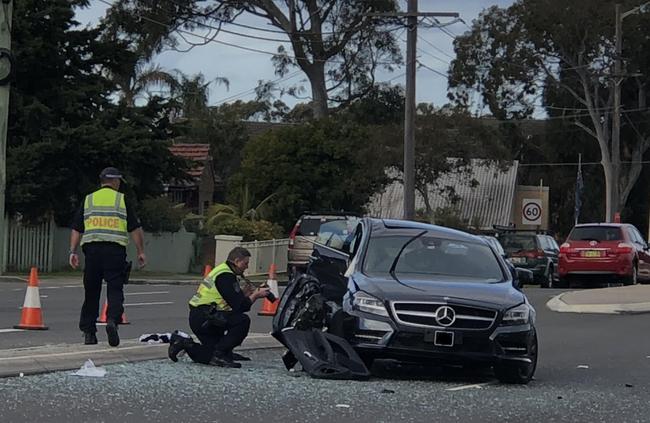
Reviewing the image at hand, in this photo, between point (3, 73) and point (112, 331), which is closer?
point (112, 331)

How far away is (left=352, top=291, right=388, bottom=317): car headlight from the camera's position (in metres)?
9.37

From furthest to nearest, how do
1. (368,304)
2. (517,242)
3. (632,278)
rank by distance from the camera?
(517,242) → (632,278) → (368,304)

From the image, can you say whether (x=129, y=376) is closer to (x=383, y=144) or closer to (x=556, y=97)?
(x=383, y=144)

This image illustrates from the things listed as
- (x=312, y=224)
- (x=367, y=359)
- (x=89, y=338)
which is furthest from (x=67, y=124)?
(x=367, y=359)

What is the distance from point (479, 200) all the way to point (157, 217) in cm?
2988

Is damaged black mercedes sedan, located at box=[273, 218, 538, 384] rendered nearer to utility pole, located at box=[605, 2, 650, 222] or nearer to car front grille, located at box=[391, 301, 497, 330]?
car front grille, located at box=[391, 301, 497, 330]

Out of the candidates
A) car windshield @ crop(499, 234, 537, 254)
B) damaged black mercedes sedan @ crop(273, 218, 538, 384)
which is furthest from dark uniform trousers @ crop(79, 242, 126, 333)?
car windshield @ crop(499, 234, 537, 254)

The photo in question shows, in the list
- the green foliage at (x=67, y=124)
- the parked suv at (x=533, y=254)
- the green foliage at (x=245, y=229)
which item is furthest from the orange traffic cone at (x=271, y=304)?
the green foliage at (x=245, y=229)

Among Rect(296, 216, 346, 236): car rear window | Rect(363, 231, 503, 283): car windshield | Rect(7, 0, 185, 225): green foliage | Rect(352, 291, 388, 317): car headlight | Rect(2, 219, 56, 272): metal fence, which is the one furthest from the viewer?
Rect(2, 219, 56, 272): metal fence

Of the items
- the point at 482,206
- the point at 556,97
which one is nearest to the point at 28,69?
the point at 556,97

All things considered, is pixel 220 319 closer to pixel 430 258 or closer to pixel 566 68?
pixel 430 258

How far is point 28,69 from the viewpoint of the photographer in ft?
90.1

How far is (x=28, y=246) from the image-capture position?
26891 mm

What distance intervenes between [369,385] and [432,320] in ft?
2.69
